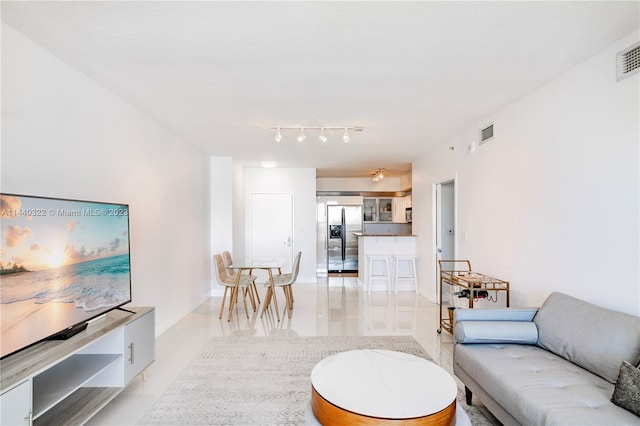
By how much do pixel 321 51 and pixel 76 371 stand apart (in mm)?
2575

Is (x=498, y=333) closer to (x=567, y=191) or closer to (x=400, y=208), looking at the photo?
(x=567, y=191)

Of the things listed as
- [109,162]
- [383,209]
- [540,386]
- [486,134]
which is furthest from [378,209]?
[540,386]

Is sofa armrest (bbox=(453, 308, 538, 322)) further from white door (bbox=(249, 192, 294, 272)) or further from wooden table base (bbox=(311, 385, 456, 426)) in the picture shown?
white door (bbox=(249, 192, 294, 272))

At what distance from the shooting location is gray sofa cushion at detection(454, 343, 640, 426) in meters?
1.53

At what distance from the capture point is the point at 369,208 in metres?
9.20

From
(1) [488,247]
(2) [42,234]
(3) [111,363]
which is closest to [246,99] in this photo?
(2) [42,234]

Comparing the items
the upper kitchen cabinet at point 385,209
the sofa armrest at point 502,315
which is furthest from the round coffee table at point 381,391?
the upper kitchen cabinet at point 385,209

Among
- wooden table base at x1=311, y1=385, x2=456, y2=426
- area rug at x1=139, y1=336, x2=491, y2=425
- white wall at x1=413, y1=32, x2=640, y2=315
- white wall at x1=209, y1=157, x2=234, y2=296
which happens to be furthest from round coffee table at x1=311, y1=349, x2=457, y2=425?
white wall at x1=209, y1=157, x2=234, y2=296

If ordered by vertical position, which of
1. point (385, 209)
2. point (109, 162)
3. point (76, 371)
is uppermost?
point (109, 162)

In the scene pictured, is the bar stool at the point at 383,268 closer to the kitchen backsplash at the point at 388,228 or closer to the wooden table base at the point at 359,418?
the kitchen backsplash at the point at 388,228

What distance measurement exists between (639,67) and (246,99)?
2896 millimetres

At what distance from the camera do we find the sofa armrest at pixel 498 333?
7.85 feet

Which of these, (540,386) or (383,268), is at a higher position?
(540,386)

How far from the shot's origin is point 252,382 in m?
2.75
